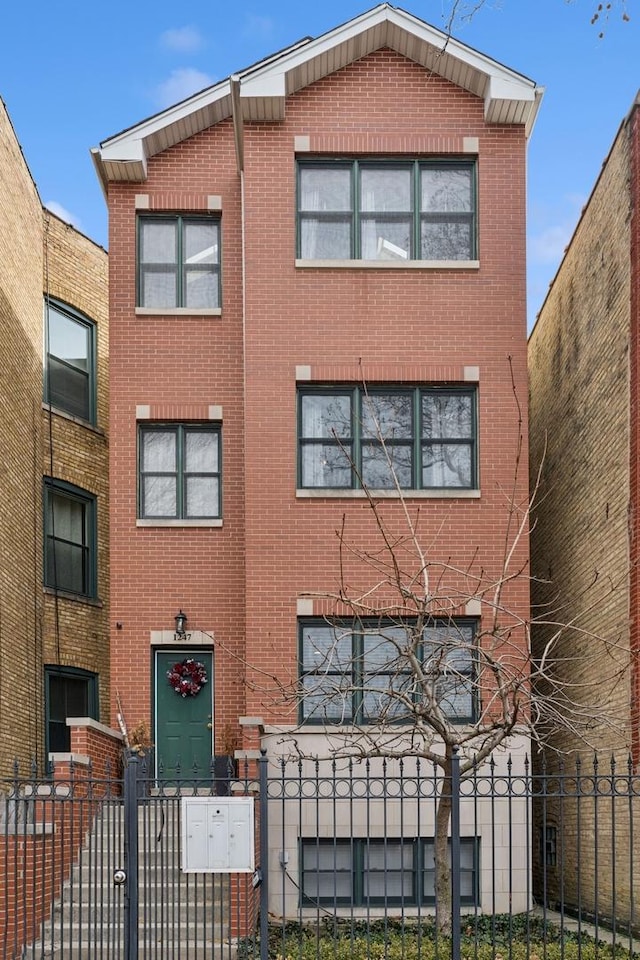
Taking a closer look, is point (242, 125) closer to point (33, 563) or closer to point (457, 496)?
point (457, 496)

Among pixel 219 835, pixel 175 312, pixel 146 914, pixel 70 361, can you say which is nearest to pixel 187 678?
pixel 175 312

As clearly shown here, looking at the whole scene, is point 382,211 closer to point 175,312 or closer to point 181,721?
point 175,312

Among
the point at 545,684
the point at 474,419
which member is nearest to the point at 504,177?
the point at 474,419

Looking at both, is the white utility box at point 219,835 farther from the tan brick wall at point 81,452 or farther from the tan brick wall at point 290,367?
the tan brick wall at point 81,452

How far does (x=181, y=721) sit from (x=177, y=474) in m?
3.85

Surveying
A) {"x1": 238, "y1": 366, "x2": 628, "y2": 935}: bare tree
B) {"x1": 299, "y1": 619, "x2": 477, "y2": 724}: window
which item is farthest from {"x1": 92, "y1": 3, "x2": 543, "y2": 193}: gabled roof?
{"x1": 299, "y1": 619, "x2": 477, "y2": 724}: window

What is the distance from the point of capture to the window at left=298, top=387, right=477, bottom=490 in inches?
682

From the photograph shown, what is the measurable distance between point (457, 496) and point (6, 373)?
26.7ft

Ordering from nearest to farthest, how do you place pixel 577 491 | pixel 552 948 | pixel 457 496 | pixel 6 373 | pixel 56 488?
pixel 552 948
pixel 457 496
pixel 577 491
pixel 6 373
pixel 56 488

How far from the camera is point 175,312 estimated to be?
18.7 meters

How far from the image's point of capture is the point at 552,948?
13.3m

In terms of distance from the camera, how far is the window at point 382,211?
17672 millimetres

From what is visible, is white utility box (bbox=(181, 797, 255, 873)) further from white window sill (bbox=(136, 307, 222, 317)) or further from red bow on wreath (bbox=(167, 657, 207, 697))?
white window sill (bbox=(136, 307, 222, 317))

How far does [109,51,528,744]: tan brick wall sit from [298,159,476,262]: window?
0.85ft
